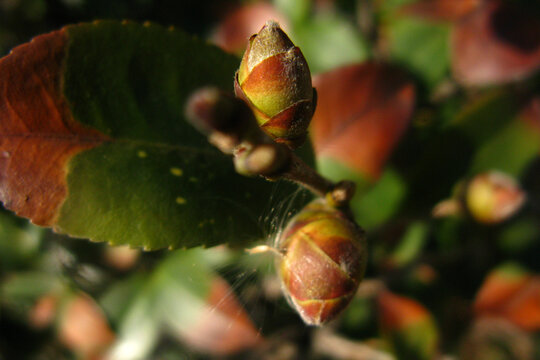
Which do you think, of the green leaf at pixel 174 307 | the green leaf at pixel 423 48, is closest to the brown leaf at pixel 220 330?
the green leaf at pixel 174 307

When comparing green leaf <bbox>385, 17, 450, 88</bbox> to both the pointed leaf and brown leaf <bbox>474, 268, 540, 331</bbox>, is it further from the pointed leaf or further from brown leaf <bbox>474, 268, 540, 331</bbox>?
the pointed leaf

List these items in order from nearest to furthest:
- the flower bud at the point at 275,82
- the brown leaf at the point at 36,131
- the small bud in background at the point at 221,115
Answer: the small bud in background at the point at 221,115
the flower bud at the point at 275,82
the brown leaf at the point at 36,131

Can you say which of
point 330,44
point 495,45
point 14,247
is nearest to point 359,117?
point 330,44

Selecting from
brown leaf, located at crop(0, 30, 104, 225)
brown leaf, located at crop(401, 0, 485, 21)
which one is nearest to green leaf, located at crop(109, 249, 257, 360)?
brown leaf, located at crop(0, 30, 104, 225)

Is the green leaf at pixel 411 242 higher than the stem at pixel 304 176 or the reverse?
the reverse

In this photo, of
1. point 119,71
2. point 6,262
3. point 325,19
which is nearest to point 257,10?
point 325,19

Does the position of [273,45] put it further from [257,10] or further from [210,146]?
[257,10]

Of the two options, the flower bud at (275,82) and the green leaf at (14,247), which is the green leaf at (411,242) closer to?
the flower bud at (275,82)
